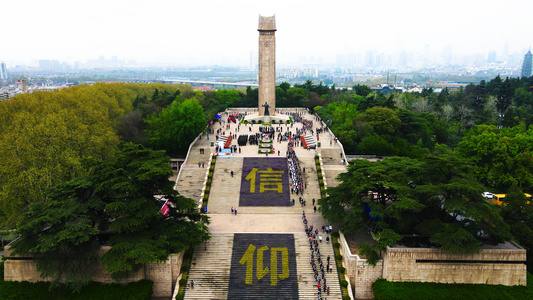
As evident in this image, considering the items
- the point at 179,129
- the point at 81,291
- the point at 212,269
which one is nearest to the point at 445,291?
the point at 212,269

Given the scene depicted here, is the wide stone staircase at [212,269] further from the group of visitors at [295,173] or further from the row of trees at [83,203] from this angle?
the group of visitors at [295,173]

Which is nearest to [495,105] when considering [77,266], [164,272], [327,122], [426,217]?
[327,122]

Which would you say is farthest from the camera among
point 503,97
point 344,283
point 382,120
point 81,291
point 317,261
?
point 503,97

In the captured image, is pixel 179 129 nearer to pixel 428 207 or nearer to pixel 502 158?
pixel 428 207

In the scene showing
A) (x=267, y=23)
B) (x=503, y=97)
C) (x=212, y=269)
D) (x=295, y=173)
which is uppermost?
(x=267, y=23)

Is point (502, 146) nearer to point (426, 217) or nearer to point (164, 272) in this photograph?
point (426, 217)

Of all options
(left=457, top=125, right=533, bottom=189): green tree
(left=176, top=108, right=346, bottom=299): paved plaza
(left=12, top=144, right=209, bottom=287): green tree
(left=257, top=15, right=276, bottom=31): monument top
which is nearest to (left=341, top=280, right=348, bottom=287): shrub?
(left=176, top=108, right=346, bottom=299): paved plaza
